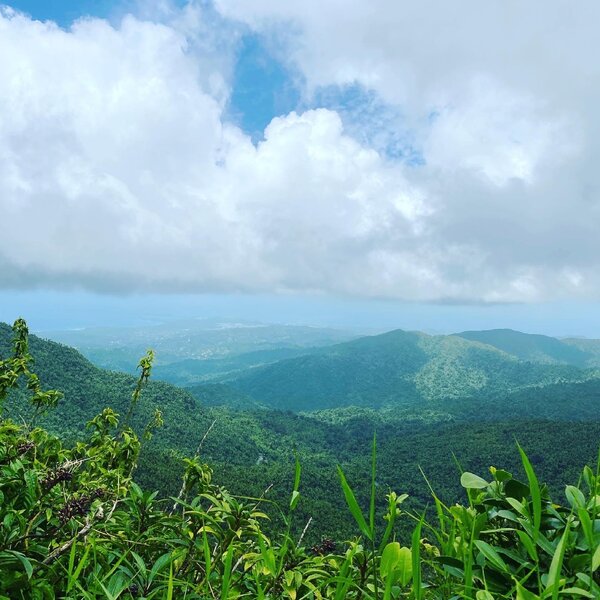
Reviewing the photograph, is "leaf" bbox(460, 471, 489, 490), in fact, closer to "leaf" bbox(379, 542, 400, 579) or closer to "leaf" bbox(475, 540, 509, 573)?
"leaf" bbox(475, 540, 509, 573)

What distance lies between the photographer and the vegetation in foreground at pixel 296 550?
1301 mm

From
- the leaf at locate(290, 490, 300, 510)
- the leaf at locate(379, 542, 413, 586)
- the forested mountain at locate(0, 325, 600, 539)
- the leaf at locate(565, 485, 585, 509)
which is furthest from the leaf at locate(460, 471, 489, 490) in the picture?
the forested mountain at locate(0, 325, 600, 539)

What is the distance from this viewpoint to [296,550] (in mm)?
1935

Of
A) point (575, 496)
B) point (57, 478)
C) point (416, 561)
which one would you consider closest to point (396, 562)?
point (416, 561)

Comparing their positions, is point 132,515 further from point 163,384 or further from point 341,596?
point 163,384

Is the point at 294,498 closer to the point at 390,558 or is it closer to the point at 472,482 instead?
the point at 390,558

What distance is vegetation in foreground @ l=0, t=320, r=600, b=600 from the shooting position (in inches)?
51.2

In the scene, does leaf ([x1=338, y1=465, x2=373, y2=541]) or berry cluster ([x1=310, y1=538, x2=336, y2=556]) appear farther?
berry cluster ([x1=310, y1=538, x2=336, y2=556])

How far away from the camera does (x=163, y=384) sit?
15075 centimetres

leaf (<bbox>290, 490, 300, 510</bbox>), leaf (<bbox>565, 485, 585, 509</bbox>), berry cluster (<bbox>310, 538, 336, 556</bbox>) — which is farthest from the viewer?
berry cluster (<bbox>310, 538, 336, 556</bbox>)

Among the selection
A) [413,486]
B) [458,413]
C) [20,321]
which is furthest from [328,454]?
[20,321]

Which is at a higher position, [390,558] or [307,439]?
[390,558]

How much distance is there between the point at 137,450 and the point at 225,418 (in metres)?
156

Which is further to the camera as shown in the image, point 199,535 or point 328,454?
point 328,454
